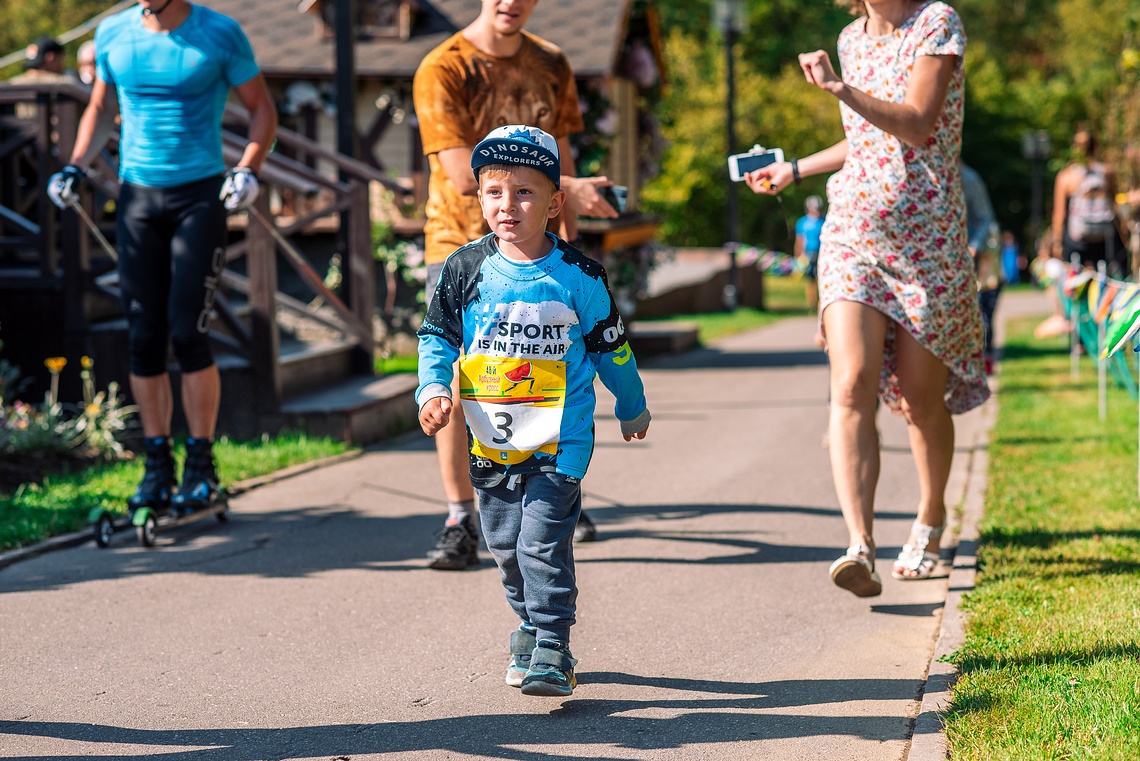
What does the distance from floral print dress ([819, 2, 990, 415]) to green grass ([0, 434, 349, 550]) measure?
10.9 ft

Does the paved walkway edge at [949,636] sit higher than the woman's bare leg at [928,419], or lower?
lower

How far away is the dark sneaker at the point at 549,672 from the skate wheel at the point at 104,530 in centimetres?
258

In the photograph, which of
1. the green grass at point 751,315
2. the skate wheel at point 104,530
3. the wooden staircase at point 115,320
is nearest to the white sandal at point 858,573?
the skate wheel at point 104,530

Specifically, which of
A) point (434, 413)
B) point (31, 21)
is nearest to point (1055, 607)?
point (434, 413)

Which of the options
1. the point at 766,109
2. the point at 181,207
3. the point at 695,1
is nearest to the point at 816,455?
the point at 181,207

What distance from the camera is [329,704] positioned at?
3988 millimetres

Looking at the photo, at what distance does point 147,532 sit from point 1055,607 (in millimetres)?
3440

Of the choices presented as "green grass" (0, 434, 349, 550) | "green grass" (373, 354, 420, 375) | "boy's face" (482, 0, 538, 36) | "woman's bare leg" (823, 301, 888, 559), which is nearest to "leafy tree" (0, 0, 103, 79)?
"green grass" (373, 354, 420, 375)

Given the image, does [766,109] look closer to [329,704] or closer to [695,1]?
[695,1]

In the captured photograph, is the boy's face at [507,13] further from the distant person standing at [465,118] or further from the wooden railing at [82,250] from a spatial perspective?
the wooden railing at [82,250]

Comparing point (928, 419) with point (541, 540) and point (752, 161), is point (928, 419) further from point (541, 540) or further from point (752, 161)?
point (541, 540)

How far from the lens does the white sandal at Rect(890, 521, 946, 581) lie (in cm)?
530

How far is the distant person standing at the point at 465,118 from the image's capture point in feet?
17.9

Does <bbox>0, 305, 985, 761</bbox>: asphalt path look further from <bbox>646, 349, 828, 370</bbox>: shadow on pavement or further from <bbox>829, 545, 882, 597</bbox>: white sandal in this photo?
<bbox>646, 349, 828, 370</bbox>: shadow on pavement
